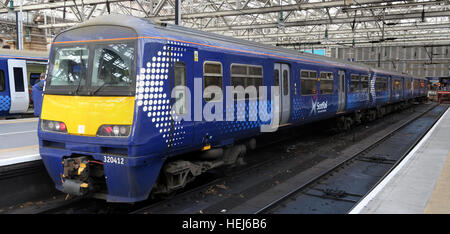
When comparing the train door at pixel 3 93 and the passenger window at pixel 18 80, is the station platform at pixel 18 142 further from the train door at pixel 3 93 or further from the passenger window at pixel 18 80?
the passenger window at pixel 18 80

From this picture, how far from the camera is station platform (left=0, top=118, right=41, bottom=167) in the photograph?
6.58m

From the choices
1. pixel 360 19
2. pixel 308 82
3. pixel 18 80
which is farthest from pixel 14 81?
pixel 360 19

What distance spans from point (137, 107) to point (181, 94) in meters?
1.04

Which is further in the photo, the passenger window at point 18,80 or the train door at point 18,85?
the passenger window at point 18,80

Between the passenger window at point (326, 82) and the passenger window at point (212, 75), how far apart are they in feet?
20.6

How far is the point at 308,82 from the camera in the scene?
455 inches

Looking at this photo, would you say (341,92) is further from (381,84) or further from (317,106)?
(381,84)

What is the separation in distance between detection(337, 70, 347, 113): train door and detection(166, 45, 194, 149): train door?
9.38 meters

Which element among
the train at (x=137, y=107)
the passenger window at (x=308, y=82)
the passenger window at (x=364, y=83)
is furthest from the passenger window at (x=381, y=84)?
the train at (x=137, y=107)

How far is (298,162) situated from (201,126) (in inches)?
182

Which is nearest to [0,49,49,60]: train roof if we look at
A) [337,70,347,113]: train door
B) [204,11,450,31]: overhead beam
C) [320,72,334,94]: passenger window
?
[320,72,334,94]: passenger window

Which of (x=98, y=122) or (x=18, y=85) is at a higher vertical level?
(x=18, y=85)

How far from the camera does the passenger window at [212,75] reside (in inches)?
272

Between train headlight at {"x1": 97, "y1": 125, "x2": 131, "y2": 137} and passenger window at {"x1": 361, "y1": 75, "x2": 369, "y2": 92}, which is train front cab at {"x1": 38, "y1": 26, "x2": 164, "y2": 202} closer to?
train headlight at {"x1": 97, "y1": 125, "x2": 131, "y2": 137}
